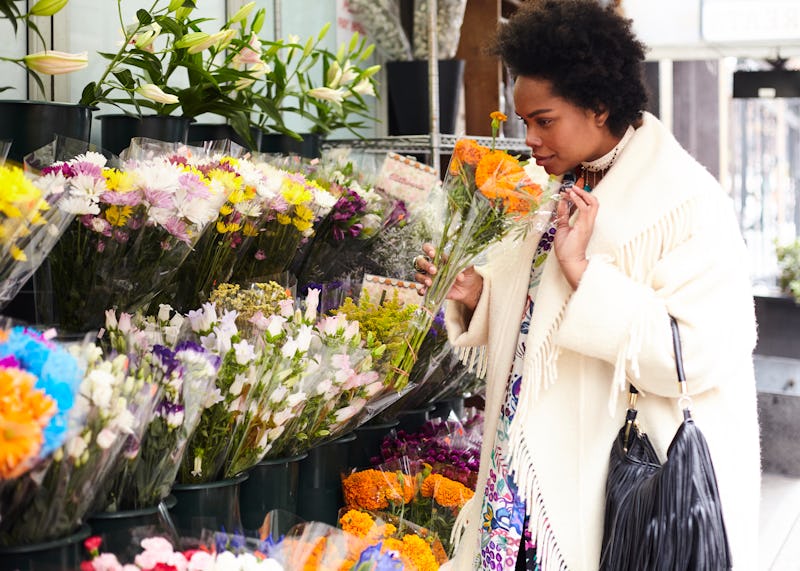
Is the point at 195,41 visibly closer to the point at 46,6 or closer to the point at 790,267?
the point at 46,6

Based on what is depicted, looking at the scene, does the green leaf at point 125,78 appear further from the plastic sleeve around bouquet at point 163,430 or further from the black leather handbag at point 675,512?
the black leather handbag at point 675,512

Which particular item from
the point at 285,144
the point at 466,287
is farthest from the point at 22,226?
the point at 285,144

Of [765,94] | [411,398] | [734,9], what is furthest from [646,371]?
[765,94]

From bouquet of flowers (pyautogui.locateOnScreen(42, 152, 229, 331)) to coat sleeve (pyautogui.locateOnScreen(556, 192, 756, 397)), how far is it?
0.67 meters

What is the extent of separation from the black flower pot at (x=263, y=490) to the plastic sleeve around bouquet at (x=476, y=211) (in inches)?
13.6

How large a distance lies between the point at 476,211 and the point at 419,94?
1.53 meters

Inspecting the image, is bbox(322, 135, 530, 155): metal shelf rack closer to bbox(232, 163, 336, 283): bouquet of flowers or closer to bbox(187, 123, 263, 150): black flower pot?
Result: bbox(187, 123, 263, 150): black flower pot

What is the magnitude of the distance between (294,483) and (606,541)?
0.58 meters

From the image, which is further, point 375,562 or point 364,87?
point 364,87

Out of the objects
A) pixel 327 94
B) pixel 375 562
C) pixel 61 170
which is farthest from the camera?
pixel 327 94

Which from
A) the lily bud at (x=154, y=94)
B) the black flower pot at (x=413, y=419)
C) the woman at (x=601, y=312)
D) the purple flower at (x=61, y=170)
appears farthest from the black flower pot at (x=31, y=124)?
the black flower pot at (x=413, y=419)

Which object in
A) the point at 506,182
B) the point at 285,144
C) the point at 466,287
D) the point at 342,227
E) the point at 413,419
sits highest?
the point at 285,144

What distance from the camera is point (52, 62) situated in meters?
1.63

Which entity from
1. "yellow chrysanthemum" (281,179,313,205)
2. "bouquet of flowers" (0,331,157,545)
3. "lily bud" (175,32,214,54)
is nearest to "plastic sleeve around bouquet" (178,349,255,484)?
"bouquet of flowers" (0,331,157,545)
